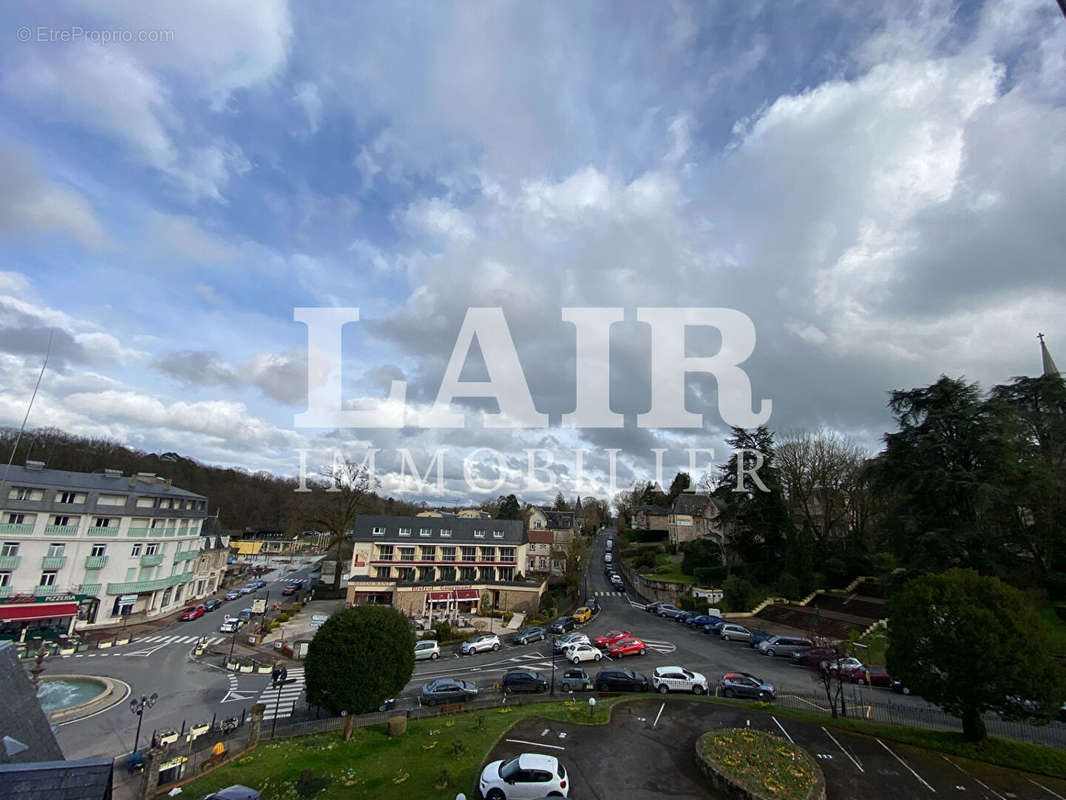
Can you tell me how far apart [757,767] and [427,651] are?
25.2 m

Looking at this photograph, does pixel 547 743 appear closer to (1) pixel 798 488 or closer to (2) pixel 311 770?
(2) pixel 311 770

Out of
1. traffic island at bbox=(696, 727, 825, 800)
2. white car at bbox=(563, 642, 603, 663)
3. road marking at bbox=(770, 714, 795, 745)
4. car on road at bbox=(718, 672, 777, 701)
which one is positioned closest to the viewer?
traffic island at bbox=(696, 727, 825, 800)

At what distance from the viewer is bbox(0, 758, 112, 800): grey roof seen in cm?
887

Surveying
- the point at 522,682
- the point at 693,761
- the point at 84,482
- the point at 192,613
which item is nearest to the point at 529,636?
the point at 522,682

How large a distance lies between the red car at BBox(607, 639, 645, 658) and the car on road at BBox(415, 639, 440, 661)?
12.4m

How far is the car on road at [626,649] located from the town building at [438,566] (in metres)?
21.1

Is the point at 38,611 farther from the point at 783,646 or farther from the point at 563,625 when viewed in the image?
the point at 783,646

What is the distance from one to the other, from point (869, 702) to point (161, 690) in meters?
38.9

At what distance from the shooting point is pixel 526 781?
14.6m

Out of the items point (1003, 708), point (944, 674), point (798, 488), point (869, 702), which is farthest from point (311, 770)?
point (798, 488)

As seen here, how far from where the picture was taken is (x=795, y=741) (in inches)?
744

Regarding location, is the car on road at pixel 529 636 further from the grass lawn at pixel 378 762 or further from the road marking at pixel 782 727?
the road marking at pixel 782 727

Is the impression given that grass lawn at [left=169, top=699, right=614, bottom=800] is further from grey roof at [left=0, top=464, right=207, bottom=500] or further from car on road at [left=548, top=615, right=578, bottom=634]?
grey roof at [left=0, top=464, right=207, bottom=500]

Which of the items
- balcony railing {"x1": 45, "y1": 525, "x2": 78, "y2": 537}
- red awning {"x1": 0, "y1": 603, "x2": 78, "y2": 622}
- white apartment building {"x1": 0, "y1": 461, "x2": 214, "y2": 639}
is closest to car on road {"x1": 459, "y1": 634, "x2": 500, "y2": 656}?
red awning {"x1": 0, "y1": 603, "x2": 78, "y2": 622}
